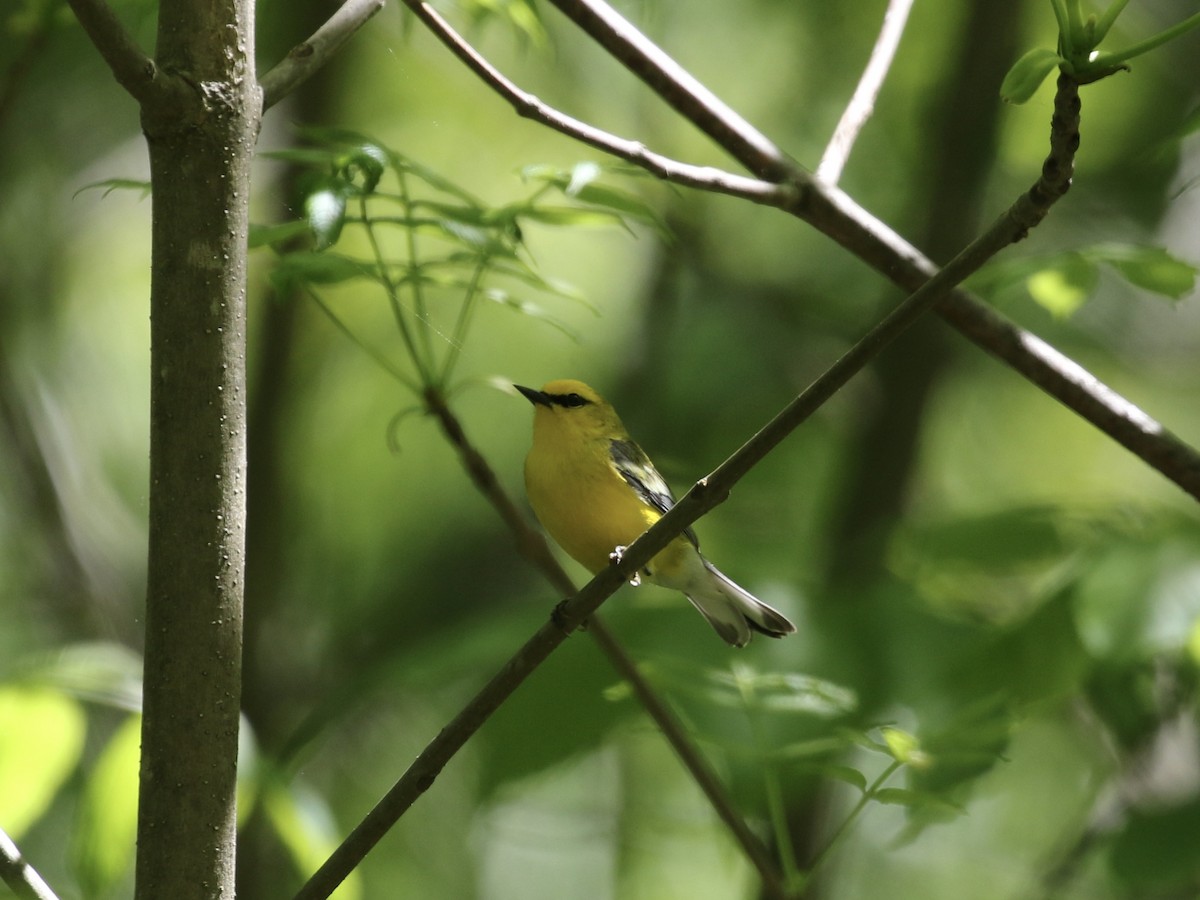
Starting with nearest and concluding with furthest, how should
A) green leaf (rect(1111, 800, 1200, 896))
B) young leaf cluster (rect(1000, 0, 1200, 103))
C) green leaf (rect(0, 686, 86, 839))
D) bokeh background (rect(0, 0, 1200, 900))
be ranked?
young leaf cluster (rect(1000, 0, 1200, 103))
green leaf (rect(0, 686, 86, 839))
green leaf (rect(1111, 800, 1200, 896))
bokeh background (rect(0, 0, 1200, 900))

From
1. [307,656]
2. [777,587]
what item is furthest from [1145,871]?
[307,656]

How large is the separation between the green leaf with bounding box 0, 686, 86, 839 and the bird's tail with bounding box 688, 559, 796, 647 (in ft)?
4.70

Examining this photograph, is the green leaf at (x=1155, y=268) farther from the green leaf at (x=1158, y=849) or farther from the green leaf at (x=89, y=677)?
the green leaf at (x=89, y=677)

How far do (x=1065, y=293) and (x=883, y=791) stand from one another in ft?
3.48

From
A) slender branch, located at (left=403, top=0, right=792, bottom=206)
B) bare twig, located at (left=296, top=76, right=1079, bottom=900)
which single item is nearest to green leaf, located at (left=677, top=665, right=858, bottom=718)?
bare twig, located at (left=296, top=76, right=1079, bottom=900)

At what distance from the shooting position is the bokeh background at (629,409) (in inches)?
184

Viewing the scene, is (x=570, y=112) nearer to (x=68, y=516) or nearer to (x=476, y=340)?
(x=476, y=340)

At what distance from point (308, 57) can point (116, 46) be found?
0.34 meters

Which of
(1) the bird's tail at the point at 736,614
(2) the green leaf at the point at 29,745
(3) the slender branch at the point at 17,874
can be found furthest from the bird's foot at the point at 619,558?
(2) the green leaf at the point at 29,745

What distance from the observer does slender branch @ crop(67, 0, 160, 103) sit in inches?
57.6

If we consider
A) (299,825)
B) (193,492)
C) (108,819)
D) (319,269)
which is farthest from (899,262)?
(108,819)

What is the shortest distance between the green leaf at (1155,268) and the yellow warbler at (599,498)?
1.39m

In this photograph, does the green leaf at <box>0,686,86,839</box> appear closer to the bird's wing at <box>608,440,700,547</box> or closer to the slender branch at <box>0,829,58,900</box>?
the slender branch at <box>0,829,58,900</box>

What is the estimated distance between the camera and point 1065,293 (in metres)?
2.41
